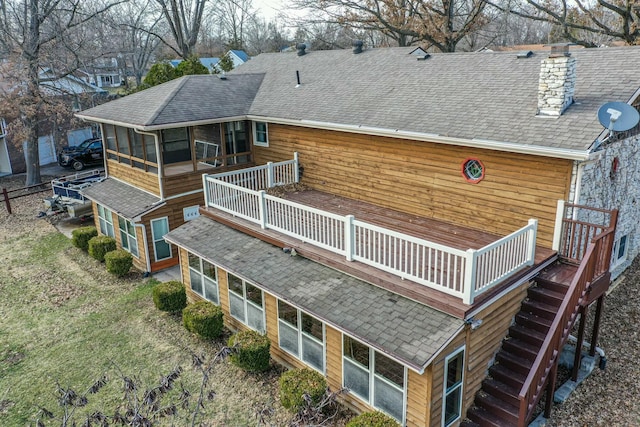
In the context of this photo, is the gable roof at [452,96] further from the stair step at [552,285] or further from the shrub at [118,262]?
the shrub at [118,262]

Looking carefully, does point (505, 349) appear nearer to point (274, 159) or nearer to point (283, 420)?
point (283, 420)

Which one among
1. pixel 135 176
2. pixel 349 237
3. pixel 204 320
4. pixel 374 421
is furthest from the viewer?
pixel 135 176

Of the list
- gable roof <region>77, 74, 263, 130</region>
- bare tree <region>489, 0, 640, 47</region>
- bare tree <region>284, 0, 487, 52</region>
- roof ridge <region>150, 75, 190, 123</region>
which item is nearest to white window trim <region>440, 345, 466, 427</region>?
gable roof <region>77, 74, 263, 130</region>

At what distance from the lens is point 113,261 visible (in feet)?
49.8

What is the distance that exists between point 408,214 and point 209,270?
17.6 feet

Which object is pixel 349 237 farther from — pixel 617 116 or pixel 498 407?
pixel 617 116

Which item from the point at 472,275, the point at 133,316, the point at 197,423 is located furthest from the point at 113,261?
the point at 472,275

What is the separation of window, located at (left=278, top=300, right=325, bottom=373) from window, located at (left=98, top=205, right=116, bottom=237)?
9677mm

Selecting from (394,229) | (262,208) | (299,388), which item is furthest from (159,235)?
(299,388)

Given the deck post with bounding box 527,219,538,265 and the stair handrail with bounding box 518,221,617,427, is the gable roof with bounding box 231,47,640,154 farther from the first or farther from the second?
the stair handrail with bounding box 518,221,617,427

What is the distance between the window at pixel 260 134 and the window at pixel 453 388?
34.5 feet

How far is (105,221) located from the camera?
58.5ft

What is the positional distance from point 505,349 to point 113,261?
1184cm

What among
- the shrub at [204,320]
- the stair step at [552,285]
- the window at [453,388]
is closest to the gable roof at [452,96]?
the stair step at [552,285]
